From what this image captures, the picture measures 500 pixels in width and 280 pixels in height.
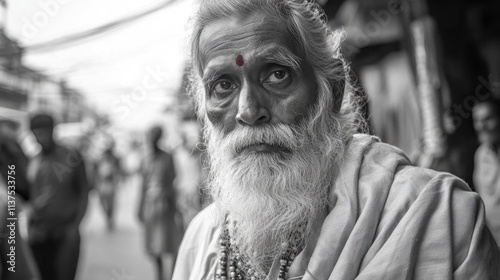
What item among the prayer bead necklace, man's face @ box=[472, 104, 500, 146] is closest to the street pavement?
man's face @ box=[472, 104, 500, 146]

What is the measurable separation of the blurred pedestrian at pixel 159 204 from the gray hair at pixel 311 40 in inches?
147

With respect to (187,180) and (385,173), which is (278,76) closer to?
(385,173)

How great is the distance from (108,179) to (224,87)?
7229mm

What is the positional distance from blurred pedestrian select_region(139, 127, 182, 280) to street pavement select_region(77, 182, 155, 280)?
48 cm

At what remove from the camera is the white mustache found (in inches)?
63.7

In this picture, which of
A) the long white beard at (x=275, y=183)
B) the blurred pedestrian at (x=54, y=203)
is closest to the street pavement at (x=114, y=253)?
the blurred pedestrian at (x=54, y=203)

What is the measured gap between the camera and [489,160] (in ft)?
13.5

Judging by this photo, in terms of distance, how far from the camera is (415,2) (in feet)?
15.1

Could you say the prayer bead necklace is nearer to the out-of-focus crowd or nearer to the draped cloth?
the draped cloth

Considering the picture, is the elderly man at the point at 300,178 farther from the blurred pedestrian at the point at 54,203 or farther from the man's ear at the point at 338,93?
the blurred pedestrian at the point at 54,203

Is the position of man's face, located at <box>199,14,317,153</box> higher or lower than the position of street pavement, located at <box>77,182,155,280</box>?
higher

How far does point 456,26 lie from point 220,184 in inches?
180

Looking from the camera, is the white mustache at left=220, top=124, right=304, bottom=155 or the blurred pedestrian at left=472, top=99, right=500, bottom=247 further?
the blurred pedestrian at left=472, top=99, right=500, bottom=247

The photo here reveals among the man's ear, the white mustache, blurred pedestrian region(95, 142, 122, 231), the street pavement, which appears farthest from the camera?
blurred pedestrian region(95, 142, 122, 231)
